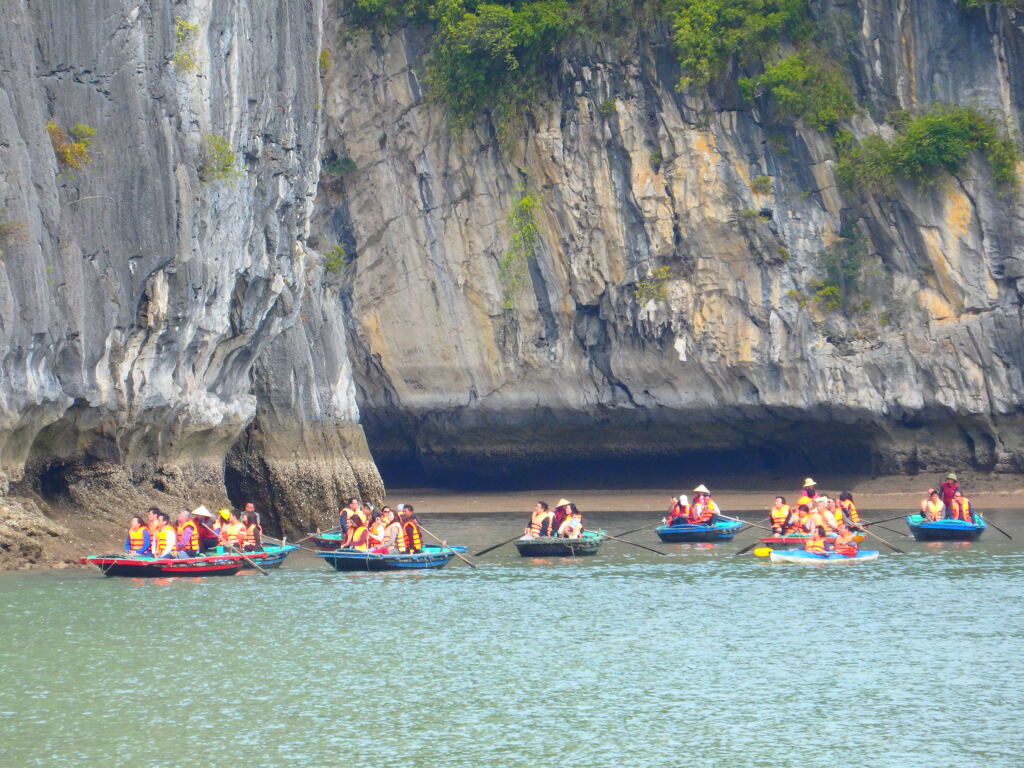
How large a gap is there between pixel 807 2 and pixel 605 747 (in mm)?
30715

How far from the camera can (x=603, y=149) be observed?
4025cm

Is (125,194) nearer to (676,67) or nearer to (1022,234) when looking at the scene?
(676,67)

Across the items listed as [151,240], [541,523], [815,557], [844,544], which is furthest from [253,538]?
[844,544]

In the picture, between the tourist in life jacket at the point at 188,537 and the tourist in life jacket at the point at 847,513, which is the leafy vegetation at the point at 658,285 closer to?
the tourist in life jacket at the point at 847,513

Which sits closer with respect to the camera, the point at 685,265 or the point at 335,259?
the point at 335,259

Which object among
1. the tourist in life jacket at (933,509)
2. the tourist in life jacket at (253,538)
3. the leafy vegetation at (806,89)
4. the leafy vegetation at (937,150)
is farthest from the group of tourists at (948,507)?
the tourist in life jacket at (253,538)

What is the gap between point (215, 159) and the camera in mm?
27688

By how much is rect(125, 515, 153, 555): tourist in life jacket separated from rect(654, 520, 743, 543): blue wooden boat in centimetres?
1088

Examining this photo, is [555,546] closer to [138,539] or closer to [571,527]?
[571,527]

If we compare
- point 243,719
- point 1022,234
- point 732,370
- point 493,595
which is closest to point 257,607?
point 493,595

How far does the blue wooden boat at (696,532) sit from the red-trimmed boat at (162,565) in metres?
9.35

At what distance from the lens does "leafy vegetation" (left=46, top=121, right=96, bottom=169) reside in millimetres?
25094

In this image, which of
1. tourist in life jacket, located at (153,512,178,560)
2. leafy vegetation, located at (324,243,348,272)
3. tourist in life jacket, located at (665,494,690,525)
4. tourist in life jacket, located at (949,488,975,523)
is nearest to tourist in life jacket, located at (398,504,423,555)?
tourist in life jacket, located at (153,512,178,560)

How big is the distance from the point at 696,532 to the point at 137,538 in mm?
11620
